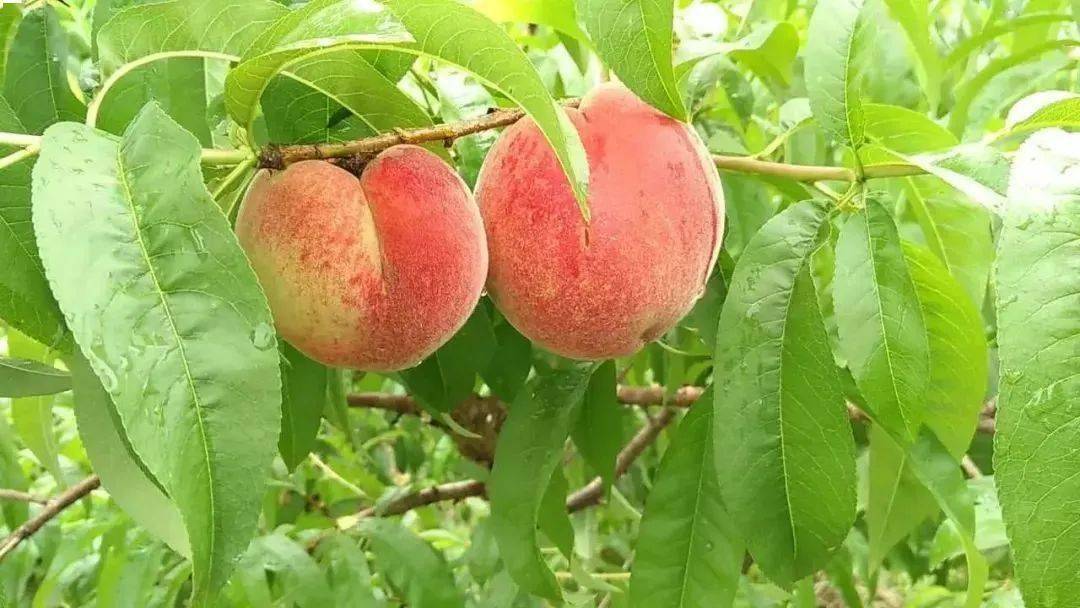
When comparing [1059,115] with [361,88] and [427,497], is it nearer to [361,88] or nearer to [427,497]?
[361,88]

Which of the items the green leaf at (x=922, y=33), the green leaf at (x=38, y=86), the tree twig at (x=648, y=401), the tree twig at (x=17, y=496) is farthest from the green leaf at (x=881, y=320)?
the tree twig at (x=17, y=496)

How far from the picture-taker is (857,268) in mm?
830

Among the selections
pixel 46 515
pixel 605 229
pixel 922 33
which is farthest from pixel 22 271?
pixel 922 33

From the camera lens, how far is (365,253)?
75 cm

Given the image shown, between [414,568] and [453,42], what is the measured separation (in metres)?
0.84

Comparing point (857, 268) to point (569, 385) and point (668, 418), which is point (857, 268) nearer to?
point (569, 385)

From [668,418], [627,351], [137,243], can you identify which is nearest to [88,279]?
[137,243]

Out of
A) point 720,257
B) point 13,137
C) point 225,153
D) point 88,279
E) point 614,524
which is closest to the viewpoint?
point 88,279

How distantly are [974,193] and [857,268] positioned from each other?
0.52ft

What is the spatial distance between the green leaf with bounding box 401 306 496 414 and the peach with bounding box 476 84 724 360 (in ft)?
0.76

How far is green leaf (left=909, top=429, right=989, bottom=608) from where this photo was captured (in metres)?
0.91

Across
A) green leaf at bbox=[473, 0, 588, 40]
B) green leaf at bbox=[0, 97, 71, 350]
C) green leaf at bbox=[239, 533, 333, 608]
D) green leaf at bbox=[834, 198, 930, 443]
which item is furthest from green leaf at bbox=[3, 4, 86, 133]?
green leaf at bbox=[834, 198, 930, 443]

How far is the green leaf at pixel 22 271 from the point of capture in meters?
0.70

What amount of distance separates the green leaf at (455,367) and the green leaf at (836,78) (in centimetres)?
42
